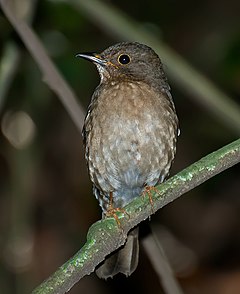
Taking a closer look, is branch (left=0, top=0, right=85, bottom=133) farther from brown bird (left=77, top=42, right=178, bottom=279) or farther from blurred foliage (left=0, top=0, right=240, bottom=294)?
blurred foliage (left=0, top=0, right=240, bottom=294)

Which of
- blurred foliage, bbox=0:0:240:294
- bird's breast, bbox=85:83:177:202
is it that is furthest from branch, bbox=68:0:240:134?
blurred foliage, bbox=0:0:240:294

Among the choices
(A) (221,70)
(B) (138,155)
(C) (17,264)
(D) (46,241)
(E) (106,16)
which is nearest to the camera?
(B) (138,155)

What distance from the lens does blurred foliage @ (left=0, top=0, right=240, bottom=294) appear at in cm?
656

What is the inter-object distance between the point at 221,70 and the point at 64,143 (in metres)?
2.73

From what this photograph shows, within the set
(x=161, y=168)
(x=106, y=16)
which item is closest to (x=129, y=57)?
(x=106, y=16)

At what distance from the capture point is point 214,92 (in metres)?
5.33

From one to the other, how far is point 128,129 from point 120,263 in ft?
2.39

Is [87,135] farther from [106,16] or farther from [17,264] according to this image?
[17,264]

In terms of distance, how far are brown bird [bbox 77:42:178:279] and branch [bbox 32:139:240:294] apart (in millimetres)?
810

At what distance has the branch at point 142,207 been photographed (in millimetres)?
3850

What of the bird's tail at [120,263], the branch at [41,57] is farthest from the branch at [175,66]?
the bird's tail at [120,263]

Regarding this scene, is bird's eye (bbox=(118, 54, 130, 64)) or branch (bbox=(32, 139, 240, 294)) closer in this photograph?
branch (bbox=(32, 139, 240, 294))

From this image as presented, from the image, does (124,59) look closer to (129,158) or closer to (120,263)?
(129,158)

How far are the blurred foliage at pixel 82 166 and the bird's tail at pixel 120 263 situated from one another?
145 cm
